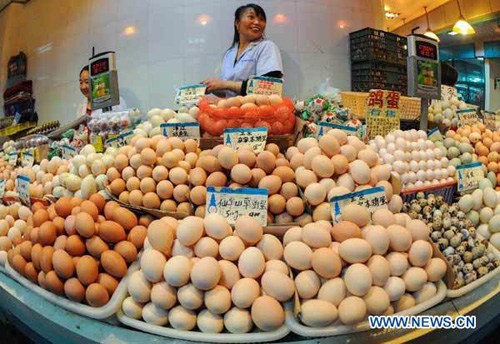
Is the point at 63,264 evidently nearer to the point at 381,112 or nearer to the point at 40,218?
the point at 40,218

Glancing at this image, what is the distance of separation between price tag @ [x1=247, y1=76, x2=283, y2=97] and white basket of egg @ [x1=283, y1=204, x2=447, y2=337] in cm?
133

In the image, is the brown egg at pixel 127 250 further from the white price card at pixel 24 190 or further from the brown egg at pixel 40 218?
the white price card at pixel 24 190

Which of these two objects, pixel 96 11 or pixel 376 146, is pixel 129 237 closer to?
pixel 376 146

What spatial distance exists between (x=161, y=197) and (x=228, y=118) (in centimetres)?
54

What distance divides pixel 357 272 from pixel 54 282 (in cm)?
103

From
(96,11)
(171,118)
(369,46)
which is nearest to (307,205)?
(171,118)

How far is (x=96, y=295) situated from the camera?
130 centimetres

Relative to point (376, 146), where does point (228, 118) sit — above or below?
above

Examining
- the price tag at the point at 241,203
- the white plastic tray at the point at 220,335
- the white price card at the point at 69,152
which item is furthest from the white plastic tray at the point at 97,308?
the white price card at the point at 69,152

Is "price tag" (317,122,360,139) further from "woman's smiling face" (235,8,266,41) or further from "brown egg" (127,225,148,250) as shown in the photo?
"woman's smiling face" (235,8,266,41)

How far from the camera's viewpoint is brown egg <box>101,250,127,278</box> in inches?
53.2

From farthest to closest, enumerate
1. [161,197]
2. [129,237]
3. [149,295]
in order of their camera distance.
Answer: [161,197] < [129,237] < [149,295]

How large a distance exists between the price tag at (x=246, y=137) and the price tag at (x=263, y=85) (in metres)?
0.78

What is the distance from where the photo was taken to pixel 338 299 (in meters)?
1.17
